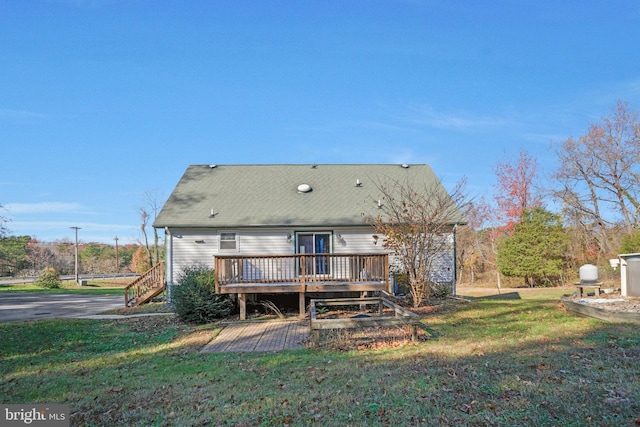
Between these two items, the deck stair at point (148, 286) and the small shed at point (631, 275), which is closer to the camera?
the small shed at point (631, 275)

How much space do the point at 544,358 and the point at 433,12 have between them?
40.2ft

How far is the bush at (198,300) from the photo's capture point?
39.2ft

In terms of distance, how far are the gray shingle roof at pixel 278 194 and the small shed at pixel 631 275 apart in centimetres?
675

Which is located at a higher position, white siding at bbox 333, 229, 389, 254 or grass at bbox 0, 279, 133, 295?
white siding at bbox 333, 229, 389, 254

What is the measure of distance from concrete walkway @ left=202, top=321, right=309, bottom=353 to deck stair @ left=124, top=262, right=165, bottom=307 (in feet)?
21.7

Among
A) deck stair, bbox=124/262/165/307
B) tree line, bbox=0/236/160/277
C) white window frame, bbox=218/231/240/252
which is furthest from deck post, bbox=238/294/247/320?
tree line, bbox=0/236/160/277

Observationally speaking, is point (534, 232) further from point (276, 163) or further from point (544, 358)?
point (544, 358)

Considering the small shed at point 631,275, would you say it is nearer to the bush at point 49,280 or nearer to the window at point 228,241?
the window at point 228,241

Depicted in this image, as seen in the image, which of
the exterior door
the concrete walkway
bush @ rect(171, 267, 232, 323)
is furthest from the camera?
the exterior door

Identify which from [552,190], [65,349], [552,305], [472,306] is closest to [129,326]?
[65,349]

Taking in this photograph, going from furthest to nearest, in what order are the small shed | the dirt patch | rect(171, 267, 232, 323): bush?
1. rect(171, 267, 232, 323): bush
2. the small shed
3. the dirt patch

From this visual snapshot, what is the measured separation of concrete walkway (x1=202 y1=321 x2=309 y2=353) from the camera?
27.6ft

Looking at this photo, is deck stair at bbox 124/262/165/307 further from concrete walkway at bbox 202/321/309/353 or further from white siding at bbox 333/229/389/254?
white siding at bbox 333/229/389/254

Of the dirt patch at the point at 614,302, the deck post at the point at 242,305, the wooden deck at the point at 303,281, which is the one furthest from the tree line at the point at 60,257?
the dirt patch at the point at 614,302
